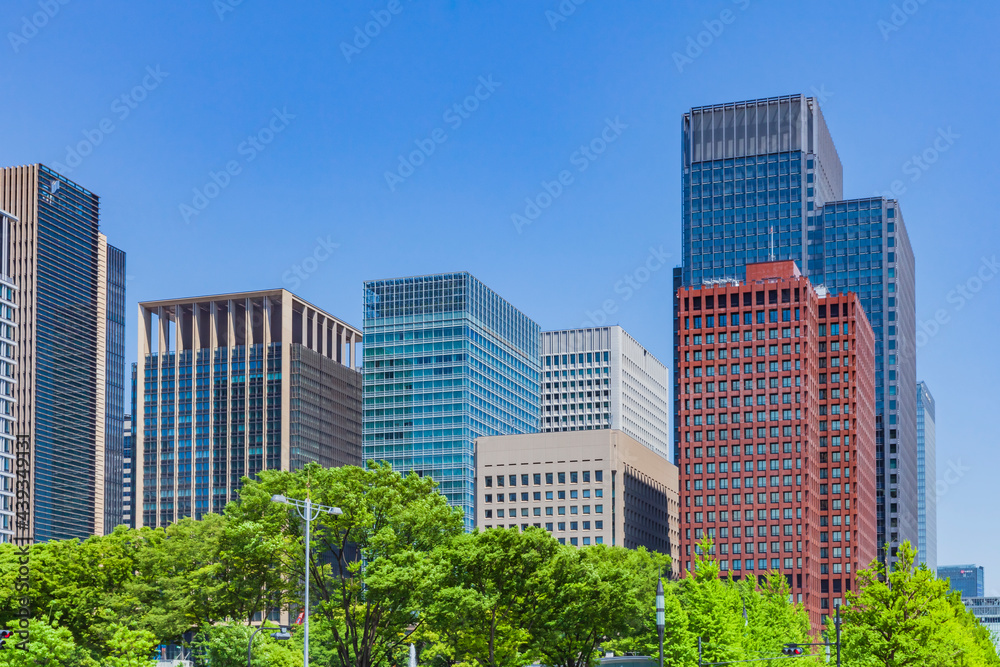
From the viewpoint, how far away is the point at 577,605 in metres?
73.9

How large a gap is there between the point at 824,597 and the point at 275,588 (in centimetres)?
13637

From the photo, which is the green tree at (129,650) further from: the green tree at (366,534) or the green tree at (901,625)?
the green tree at (901,625)

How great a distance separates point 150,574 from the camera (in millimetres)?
81125

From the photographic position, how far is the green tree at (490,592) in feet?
225

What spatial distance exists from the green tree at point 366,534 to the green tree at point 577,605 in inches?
267

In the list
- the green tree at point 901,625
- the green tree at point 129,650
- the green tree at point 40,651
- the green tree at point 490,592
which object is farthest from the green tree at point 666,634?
the green tree at point 40,651

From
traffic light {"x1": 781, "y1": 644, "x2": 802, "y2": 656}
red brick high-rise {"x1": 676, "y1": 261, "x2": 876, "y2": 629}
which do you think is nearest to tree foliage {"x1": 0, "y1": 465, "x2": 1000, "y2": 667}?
traffic light {"x1": 781, "y1": 644, "x2": 802, "y2": 656}

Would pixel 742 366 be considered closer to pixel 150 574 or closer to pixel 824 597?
pixel 824 597

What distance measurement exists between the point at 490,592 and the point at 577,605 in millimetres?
5630

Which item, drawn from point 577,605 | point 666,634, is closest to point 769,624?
point 666,634

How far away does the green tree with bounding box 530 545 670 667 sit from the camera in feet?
242

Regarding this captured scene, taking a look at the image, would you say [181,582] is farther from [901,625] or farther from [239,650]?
[901,625]

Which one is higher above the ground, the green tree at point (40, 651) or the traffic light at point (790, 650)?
the green tree at point (40, 651)

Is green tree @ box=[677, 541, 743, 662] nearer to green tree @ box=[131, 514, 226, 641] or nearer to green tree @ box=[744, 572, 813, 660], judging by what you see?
green tree @ box=[744, 572, 813, 660]
